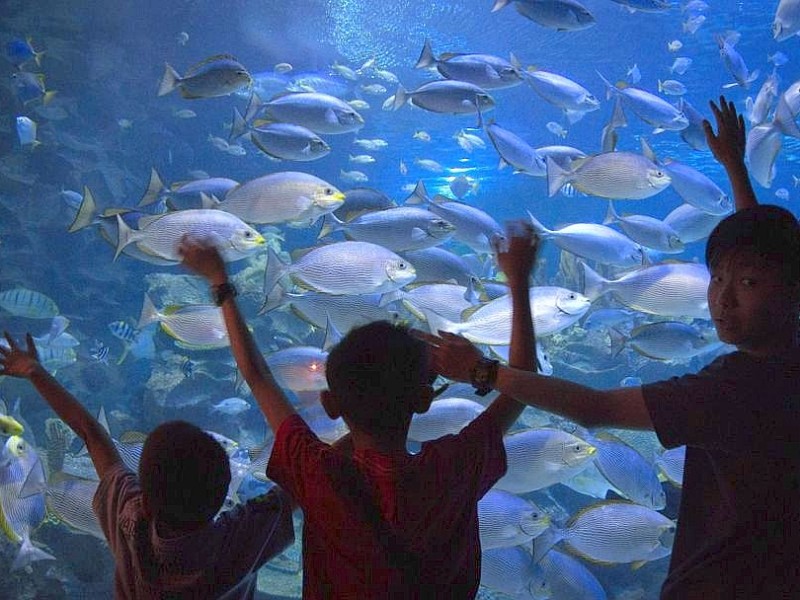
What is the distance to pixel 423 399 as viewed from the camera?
1.49 metres

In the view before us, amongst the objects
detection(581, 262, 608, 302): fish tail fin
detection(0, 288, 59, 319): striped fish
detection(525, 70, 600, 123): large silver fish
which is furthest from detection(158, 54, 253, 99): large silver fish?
detection(0, 288, 59, 319): striped fish

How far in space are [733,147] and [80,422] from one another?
2355 millimetres

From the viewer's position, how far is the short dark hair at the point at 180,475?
1511 mm

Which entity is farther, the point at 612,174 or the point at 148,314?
the point at 612,174

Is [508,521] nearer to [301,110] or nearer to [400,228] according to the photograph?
[400,228]

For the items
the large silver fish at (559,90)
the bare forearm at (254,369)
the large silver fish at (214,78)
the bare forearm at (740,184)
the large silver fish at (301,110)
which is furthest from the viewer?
the large silver fish at (559,90)

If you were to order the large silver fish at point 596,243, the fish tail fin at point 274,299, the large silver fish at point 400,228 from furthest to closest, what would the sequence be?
the large silver fish at point 596,243, the large silver fish at point 400,228, the fish tail fin at point 274,299

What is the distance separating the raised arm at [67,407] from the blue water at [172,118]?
12.3ft

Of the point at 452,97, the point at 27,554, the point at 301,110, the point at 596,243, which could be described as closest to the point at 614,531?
the point at 596,243

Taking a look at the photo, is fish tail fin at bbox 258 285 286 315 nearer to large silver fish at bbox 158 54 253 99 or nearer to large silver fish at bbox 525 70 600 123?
large silver fish at bbox 158 54 253 99

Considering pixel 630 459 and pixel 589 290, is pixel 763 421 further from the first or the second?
pixel 589 290

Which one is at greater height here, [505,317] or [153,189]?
[505,317]

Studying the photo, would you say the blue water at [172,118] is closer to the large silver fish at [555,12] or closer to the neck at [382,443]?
the large silver fish at [555,12]

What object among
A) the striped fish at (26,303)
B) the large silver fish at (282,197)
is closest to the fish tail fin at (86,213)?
the large silver fish at (282,197)
